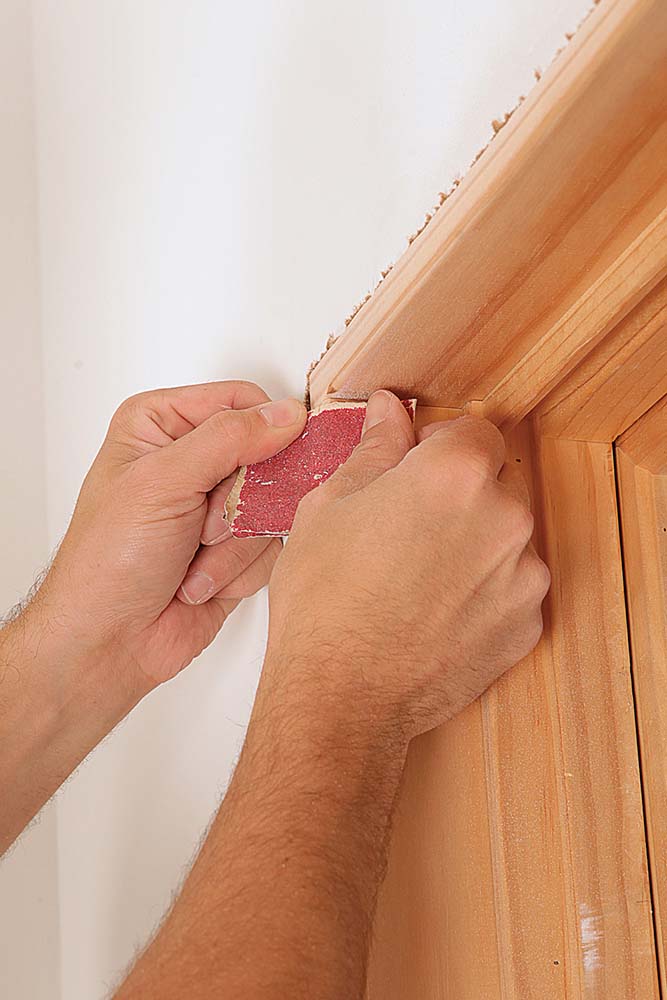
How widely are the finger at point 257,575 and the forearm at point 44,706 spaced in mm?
144

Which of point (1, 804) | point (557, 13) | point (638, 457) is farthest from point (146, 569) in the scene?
point (557, 13)

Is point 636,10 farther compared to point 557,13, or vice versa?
point 557,13

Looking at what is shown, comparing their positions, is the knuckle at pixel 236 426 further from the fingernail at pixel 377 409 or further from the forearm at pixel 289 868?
the forearm at pixel 289 868

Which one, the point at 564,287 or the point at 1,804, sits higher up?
the point at 564,287

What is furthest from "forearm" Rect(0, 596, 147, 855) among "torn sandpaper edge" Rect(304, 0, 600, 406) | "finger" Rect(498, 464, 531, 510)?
"finger" Rect(498, 464, 531, 510)

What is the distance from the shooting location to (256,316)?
3.36 ft

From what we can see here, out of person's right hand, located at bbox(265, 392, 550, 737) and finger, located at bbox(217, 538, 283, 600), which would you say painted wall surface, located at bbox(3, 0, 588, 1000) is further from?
person's right hand, located at bbox(265, 392, 550, 737)

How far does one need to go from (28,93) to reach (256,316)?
1078 mm

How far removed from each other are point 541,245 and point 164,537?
434 mm

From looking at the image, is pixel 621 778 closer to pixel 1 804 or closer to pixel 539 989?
pixel 539 989

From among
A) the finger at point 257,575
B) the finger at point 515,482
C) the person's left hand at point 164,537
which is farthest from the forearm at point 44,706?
the finger at point 515,482

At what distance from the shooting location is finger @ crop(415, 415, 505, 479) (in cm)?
70

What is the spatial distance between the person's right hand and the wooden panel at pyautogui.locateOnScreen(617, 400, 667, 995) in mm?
91

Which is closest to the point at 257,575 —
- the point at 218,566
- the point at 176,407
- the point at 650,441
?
the point at 218,566
